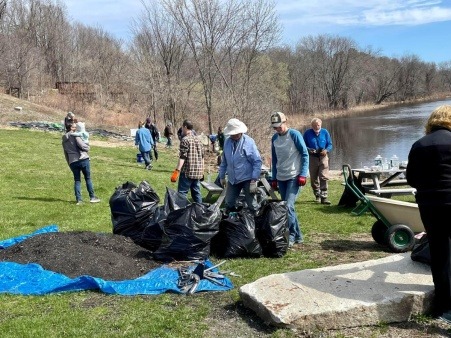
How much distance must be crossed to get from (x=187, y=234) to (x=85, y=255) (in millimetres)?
1085

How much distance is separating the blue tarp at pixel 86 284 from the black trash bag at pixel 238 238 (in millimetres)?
801

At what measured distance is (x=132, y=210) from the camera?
612cm

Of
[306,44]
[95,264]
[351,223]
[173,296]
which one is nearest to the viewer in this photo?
[173,296]

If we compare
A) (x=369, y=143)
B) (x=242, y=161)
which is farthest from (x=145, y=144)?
(x=369, y=143)

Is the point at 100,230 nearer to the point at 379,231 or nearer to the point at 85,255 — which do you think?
the point at 85,255

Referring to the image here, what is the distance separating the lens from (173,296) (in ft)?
14.4

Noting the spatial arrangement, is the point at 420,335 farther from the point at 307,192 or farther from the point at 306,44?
the point at 306,44

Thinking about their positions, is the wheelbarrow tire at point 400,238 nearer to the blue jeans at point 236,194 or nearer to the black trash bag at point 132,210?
the blue jeans at point 236,194

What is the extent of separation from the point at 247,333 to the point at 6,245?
3.67m

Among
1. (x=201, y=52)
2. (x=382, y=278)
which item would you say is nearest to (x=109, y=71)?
(x=201, y=52)

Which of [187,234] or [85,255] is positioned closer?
[85,255]

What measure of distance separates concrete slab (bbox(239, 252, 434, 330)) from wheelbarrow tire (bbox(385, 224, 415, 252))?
1.52 m

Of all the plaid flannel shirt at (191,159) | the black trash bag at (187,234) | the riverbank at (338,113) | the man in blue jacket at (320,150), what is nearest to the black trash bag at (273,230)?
the black trash bag at (187,234)

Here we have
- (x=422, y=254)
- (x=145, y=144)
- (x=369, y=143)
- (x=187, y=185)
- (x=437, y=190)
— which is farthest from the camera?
(x=369, y=143)
